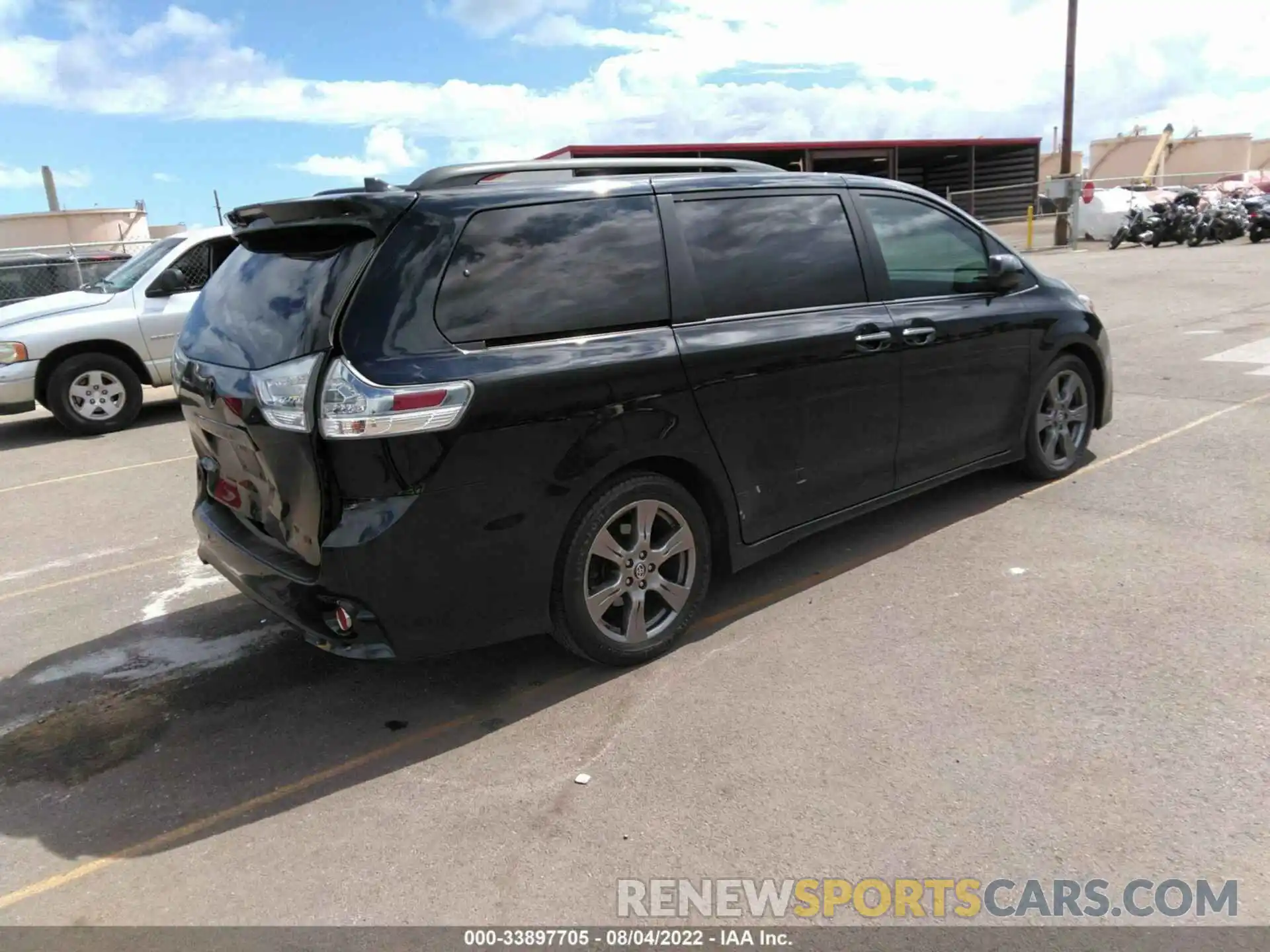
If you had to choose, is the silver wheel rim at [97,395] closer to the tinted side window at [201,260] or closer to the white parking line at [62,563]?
the tinted side window at [201,260]

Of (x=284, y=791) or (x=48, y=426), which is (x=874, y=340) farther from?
(x=48, y=426)

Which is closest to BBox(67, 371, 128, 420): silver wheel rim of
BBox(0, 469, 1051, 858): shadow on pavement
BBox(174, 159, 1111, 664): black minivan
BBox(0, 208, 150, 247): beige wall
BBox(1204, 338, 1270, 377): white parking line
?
BBox(0, 469, 1051, 858): shadow on pavement

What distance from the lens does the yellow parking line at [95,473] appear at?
726cm

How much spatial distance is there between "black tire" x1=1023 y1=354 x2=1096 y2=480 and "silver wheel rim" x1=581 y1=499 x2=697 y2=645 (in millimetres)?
2575

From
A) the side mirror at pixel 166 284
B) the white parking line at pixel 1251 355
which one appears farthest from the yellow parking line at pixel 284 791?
the side mirror at pixel 166 284

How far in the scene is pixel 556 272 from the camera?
3379mm

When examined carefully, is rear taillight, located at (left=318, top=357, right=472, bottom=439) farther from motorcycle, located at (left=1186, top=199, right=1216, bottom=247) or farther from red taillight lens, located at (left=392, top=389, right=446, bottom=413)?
motorcycle, located at (left=1186, top=199, right=1216, bottom=247)

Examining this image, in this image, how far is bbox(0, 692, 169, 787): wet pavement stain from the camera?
326 cm

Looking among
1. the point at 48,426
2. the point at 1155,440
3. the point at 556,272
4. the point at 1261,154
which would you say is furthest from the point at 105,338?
the point at 1261,154

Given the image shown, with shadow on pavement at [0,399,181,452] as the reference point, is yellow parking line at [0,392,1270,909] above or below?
above

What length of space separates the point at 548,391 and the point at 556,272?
455 millimetres

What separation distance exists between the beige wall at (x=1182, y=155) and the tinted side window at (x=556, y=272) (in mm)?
59992

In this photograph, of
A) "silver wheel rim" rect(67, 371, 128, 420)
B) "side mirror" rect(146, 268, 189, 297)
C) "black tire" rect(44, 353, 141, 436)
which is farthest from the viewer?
"side mirror" rect(146, 268, 189, 297)
